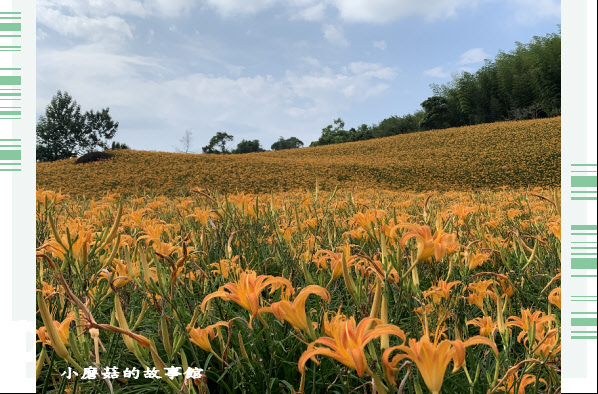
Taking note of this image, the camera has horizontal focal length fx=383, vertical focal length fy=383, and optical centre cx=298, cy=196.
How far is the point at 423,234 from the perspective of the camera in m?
0.78

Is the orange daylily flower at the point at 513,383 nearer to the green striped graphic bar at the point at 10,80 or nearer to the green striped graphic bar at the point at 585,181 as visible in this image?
the green striped graphic bar at the point at 585,181

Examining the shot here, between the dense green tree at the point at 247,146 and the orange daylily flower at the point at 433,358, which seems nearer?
the orange daylily flower at the point at 433,358

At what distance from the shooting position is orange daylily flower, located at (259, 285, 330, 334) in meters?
0.62

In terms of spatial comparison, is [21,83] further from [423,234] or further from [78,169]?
[78,169]

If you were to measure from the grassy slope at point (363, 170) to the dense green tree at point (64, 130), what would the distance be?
10.1m

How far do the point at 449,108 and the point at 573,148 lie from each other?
3222 centimetres

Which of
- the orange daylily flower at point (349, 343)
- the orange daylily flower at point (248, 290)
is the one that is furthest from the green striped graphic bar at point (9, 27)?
the orange daylily flower at point (349, 343)

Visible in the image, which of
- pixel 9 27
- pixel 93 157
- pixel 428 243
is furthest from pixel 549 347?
pixel 93 157

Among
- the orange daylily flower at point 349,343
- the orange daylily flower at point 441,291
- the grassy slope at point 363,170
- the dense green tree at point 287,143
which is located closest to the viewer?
the orange daylily flower at point 349,343

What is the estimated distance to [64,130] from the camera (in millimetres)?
25109

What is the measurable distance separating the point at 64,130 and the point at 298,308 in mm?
29259

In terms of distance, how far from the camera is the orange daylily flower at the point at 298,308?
0.62 meters

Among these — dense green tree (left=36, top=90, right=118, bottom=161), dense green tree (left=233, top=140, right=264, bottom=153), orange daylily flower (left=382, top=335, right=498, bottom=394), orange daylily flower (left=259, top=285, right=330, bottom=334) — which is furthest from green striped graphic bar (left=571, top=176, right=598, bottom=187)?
dense green tree (left=233, top=140, right=264, bottom=153)

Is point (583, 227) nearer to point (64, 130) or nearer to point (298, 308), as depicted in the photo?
point (298, 308)
